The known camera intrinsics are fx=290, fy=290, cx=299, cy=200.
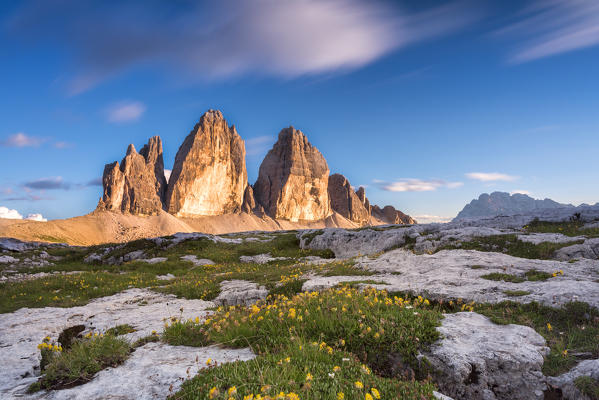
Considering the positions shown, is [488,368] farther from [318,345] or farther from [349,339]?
[318,345]

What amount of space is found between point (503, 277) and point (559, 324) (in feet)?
15.0

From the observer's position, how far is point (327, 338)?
6074 mm

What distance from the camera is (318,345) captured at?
518cm

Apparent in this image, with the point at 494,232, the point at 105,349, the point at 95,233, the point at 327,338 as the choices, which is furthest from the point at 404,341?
the point at 95,233

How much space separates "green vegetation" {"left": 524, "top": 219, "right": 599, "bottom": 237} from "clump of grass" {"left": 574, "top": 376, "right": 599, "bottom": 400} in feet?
77.6

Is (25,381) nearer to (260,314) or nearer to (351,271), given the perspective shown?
(260,314)

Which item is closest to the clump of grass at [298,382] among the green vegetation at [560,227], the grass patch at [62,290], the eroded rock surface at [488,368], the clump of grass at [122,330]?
the eroded rock surface at [488,368]

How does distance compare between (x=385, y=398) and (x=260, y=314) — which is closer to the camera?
(x=385, y=398)

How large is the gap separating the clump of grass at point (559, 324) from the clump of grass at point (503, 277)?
338cm

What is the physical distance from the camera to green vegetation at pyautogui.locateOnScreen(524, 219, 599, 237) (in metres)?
22.5

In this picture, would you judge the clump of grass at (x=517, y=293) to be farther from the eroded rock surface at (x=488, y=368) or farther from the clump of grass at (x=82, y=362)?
the clump of grass at (x=82, y=362)

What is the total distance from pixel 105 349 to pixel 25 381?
135cm

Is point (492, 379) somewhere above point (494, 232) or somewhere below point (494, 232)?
below

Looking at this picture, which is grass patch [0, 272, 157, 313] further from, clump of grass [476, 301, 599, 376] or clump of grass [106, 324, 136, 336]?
clump of grass [476, 301, 599, 376]
